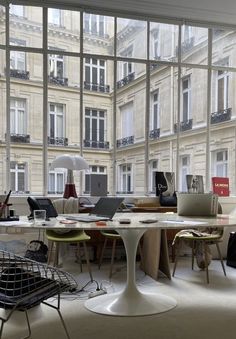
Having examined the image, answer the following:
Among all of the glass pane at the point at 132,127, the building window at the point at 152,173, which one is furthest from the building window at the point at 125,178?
the building window at the point at 152,173

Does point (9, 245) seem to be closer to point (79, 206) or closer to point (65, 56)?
point (79, 206)

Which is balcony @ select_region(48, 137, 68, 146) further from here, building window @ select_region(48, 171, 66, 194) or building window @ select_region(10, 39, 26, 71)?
building window @ select_region(10, 39, 26, 71)

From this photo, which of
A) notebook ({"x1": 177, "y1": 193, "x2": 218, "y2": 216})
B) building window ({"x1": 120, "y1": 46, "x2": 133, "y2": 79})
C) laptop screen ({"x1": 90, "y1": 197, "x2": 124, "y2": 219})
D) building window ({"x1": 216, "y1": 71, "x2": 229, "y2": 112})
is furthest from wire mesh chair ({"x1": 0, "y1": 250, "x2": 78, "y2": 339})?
building window ({"x1": 216, "y1": 71, "x2": 229, "y2": 112})

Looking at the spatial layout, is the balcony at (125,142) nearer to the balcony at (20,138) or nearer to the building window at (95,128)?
the building window at (95,128)

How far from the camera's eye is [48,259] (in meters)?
4.25

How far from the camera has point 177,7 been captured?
5.28m

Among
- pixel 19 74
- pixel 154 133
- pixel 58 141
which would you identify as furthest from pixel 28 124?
pixel 154 133

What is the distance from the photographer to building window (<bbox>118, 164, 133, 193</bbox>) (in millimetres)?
5559

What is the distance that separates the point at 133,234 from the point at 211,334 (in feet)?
3.11

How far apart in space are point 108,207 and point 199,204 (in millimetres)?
828

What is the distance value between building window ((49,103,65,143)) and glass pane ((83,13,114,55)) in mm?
1006

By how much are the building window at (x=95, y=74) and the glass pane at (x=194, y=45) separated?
138cm

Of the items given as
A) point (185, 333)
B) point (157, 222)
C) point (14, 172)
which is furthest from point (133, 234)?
point (14, 172)

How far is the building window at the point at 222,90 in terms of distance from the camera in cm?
591
